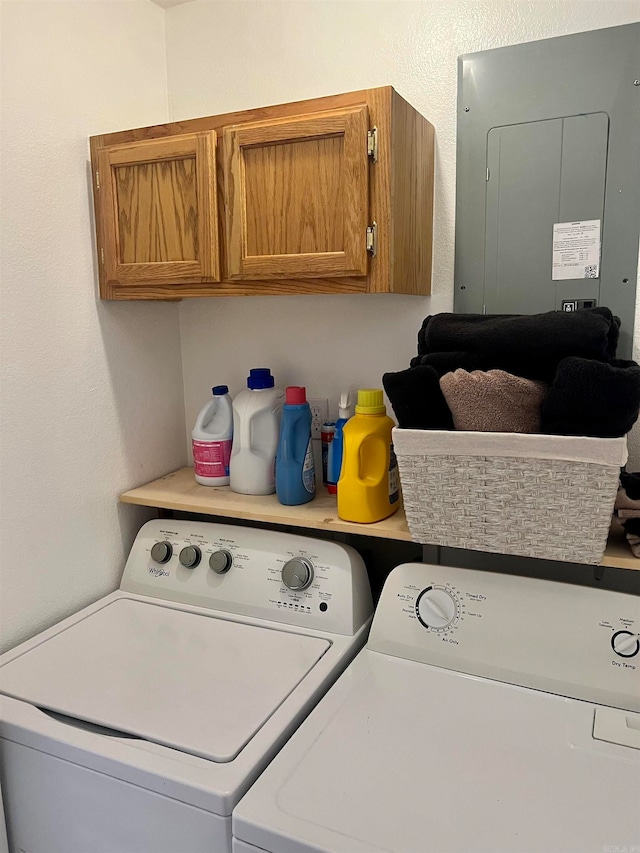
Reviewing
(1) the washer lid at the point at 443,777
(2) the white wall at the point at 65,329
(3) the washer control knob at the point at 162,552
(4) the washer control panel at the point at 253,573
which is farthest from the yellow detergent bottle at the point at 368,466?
(2) the white wall at the point at 65,329

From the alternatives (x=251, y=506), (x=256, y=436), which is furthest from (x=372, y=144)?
(x=251, y=506)

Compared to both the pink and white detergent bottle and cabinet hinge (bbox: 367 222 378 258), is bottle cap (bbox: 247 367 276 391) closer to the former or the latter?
the pink and white detergent bottle

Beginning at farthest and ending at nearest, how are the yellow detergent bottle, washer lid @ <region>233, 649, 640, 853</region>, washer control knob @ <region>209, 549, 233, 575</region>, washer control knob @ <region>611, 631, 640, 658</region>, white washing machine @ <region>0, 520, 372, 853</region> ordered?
washer control knob @ <region>209, 549, 233, 575</region> → the yellow detergent bottle → washer control knob @ <region>611, 631, 640, 658</region> → white washing machine @ <region>0, 520, 372, 853</region> → washer lid @ <region>233, 649, 640, 853</region>

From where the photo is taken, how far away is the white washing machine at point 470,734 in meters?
0.92

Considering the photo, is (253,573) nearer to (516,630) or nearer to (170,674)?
(170,674)

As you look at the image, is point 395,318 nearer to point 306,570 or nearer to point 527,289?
point 527,289

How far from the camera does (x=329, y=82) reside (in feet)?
5.24

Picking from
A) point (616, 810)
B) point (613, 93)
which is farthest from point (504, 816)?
point (613, 93)

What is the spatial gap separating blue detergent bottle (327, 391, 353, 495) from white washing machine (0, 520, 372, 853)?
17 centimetres

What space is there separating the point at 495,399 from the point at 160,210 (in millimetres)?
882

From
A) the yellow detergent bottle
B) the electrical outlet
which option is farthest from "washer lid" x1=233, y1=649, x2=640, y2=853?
the electrical outlet

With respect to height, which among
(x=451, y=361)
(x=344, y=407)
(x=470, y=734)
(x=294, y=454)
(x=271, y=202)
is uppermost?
(x=271, y=202)

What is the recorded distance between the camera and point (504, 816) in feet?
3.08

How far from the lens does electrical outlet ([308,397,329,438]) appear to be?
174 centimetres
